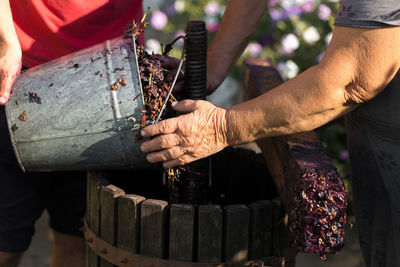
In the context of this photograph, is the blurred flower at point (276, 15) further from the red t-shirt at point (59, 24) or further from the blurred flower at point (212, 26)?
the red t-shirt at point (59, 24)

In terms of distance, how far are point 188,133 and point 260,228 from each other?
1.29 feet

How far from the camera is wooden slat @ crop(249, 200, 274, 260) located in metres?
1.74

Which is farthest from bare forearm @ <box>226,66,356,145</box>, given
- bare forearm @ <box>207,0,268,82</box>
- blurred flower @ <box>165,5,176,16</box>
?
blurred flower @ <box>165,5,176,16</box>

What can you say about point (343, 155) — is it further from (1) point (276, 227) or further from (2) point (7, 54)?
(2) point (7, 54)

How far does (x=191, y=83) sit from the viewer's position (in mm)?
1938

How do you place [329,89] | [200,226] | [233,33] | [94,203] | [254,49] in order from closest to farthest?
[329,89] → [200,226] → [94,203] → [233,33] → [254,49]

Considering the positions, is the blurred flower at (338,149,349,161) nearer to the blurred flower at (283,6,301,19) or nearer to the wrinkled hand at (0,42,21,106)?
the blurred flower at (283,6,301,19)

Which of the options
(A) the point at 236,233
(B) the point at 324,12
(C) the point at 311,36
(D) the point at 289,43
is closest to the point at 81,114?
(A) the point at 236,233

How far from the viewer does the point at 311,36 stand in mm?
4258

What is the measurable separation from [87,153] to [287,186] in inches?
27.3

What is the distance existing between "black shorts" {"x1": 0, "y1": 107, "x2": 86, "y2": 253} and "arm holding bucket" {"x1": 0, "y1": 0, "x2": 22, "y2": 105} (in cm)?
23

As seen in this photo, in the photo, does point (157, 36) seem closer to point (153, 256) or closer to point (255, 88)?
point (255, 88)

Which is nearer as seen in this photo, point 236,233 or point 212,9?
point 236,233

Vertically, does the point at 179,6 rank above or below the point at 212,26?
above
